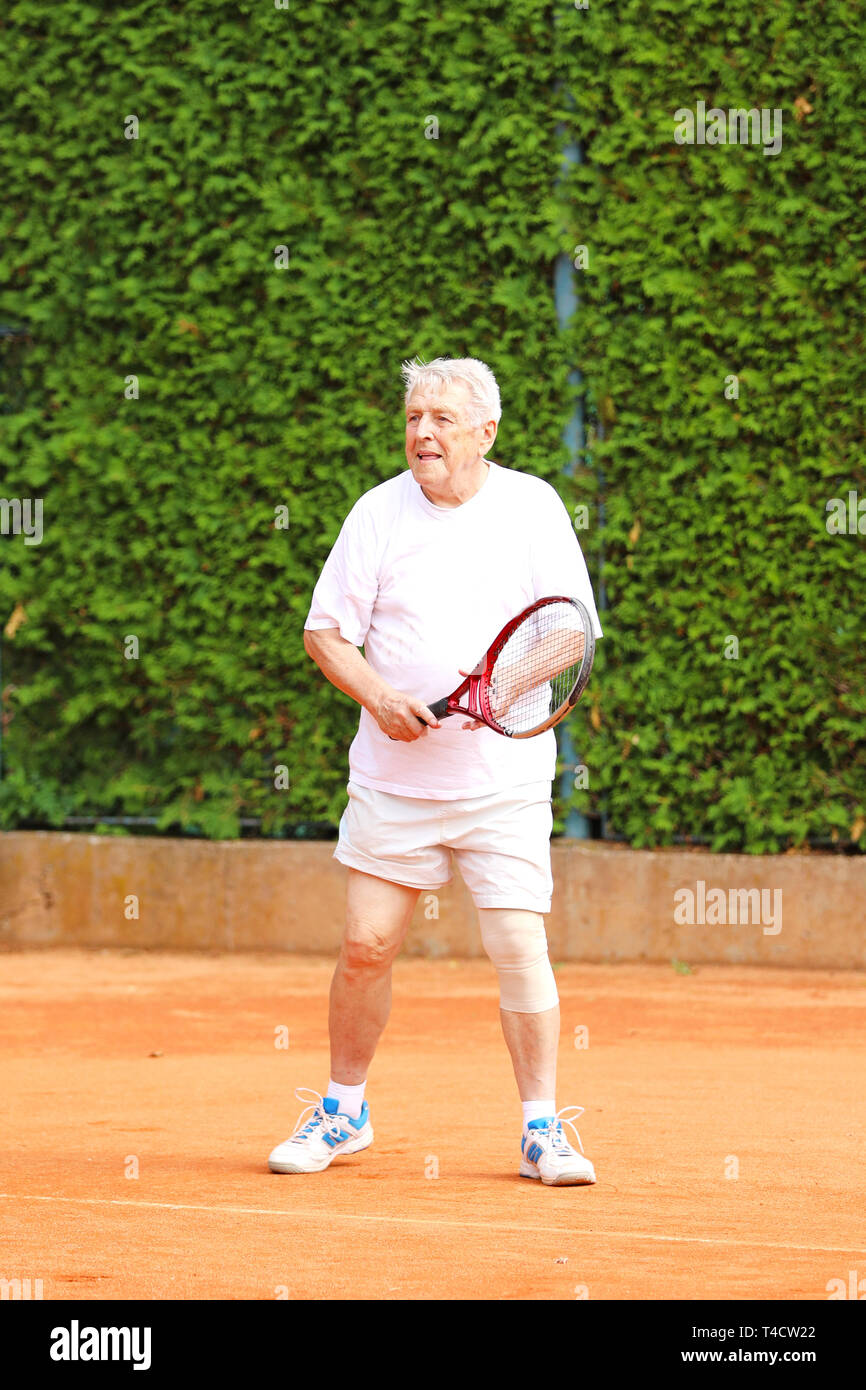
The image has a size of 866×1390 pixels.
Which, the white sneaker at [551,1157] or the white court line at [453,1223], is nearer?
the white court line at [453,1223]

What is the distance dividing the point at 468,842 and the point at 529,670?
515mm

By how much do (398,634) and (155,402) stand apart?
5.25 metres

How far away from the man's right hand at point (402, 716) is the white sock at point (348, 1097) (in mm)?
1049

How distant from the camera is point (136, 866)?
970 cm

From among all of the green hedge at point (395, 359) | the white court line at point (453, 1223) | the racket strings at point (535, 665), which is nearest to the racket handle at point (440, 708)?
the racket strings at point (535, 665)

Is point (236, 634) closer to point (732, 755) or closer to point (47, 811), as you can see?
point (47, 811)

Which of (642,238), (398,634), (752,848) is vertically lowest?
(752,848)

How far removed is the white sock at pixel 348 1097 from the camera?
5.11 meters

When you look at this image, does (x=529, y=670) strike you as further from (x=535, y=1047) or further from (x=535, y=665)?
(x=535, y=1047)

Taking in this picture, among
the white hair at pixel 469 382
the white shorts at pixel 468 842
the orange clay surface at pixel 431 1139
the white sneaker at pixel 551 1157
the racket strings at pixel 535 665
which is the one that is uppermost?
the white hair at pixel 469 382

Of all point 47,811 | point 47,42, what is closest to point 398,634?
point 47,811

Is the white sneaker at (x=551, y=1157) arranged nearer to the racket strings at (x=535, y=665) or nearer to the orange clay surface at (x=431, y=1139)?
the orange clay surface at (x=431, y=1139)

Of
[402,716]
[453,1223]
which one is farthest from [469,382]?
[453,1223]

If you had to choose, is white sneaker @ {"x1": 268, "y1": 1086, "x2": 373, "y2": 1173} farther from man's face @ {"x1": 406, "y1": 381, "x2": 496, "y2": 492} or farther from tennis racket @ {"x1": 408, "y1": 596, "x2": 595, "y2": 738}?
man's face @ {"x1": 406, "y1": 381, "x2": 496, "y2": 492}
